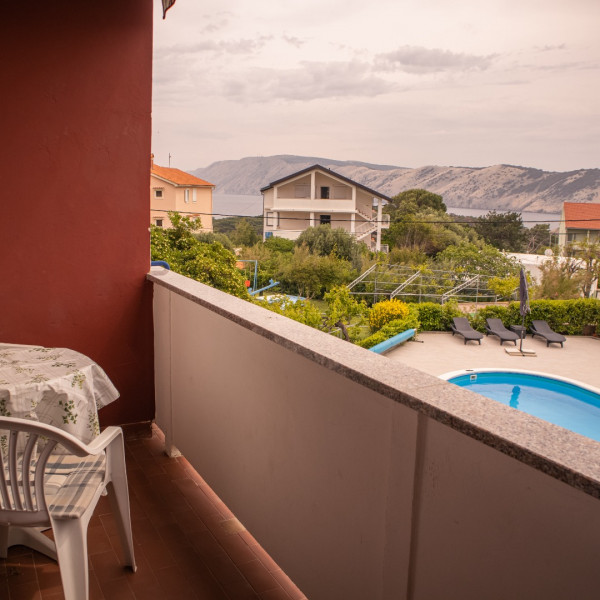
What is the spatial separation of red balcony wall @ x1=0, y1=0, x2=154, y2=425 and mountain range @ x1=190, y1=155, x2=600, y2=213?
35861mm

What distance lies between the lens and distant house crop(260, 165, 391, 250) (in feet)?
130

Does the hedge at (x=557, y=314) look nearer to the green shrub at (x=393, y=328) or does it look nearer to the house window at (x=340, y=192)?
the green shrub at (x=393, y=328)

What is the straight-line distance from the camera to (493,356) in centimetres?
1759

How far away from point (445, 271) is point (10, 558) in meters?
27.8

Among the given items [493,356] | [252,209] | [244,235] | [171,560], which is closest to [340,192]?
[252,209]

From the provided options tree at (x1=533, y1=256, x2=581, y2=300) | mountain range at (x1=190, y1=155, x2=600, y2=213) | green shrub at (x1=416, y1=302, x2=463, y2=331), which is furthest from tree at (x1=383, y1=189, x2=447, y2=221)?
green shrub at (x1=416, y1=302, x2=463, y2=331)

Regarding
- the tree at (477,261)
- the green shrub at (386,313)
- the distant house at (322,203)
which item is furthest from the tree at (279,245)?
the green shrub at (386,313)

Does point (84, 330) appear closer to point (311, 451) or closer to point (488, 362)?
point (311, 451)

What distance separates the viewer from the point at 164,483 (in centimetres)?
266

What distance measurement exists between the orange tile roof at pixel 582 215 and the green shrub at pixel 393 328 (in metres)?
18.0

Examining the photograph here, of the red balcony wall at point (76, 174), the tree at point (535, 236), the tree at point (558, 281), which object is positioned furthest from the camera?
the tree at point (535, 236)

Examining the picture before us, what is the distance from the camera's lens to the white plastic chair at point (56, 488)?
1439 mm

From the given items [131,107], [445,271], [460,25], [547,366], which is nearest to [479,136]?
[460,25]

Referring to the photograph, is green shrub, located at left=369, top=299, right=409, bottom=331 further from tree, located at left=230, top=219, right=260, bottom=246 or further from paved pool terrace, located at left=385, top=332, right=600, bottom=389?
tree, located at left=230, top=219, right=260, bottom=246
